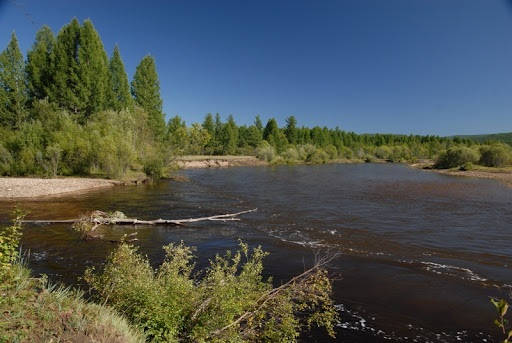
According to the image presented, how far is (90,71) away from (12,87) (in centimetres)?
853

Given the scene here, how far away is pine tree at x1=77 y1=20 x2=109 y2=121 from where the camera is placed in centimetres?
3675

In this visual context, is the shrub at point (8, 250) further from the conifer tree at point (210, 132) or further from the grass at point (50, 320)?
the conifer tree at point (210, 132)

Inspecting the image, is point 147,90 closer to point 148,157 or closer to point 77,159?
point 148,157

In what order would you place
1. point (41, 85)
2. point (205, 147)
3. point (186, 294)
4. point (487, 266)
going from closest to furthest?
point (186, 294) → point (487, 266) → point (41, 85) → point (205, 147)

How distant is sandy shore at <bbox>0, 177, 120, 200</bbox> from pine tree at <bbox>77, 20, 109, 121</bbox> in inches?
509

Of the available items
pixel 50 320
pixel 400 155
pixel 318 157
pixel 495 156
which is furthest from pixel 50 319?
pixel 400 155

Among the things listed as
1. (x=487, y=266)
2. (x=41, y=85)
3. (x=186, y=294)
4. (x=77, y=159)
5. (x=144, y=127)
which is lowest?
(x=487, y=266)

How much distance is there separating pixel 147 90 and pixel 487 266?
49315 millimetres

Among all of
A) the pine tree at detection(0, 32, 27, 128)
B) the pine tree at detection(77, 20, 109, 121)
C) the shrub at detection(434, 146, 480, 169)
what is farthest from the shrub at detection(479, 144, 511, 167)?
the pine tree at detection(0, 32, 27, 128)

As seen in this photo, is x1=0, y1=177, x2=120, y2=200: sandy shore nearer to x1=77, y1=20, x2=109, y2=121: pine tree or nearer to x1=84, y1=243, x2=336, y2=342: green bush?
x1=77, y1=20, x2=109, y2=121: pine tree

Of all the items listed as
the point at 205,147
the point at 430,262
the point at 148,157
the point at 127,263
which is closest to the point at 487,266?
the point at 430,262

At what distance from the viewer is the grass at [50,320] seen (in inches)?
149

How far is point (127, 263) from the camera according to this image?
6133 millimetres

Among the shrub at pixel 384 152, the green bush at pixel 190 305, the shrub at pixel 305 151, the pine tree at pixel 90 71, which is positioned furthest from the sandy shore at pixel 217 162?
the green bush at pixel 190 305
